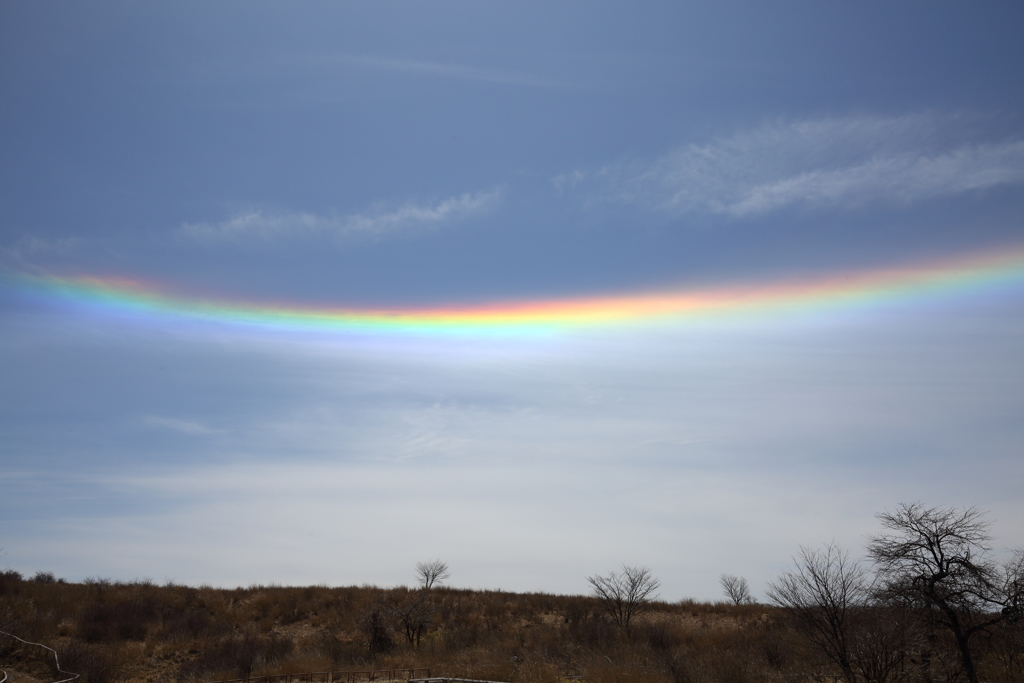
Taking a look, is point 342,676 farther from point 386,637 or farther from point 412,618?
point 412,618

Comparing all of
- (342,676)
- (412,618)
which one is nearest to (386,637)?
(412,618)

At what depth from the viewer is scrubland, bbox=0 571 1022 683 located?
22.6 m

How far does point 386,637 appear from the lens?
32969mm

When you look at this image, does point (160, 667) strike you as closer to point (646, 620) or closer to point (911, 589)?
point (646, 620)

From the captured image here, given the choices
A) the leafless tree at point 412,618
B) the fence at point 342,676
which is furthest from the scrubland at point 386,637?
the fence at point 342,676

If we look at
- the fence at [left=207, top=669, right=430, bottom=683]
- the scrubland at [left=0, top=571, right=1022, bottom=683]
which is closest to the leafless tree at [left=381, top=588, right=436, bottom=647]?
the scrubland at [left=0, top=571, right=1022, bottom=683]

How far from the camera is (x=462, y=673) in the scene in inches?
920

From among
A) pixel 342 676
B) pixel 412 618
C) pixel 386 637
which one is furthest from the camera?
pixel 412 618

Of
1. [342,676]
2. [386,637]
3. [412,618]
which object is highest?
[412,618]

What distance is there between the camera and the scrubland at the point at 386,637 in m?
22.6

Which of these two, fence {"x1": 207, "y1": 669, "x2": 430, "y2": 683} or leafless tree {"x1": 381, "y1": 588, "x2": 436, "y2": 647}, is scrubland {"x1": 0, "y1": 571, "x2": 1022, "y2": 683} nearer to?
leafless tree {"x1": 381, "y1": 588, "x2": 436, "y2": 647}

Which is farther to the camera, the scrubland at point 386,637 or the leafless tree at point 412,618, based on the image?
the leafless tree at point 412,618

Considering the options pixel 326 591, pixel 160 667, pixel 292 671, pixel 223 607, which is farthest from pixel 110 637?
pixel 326 591

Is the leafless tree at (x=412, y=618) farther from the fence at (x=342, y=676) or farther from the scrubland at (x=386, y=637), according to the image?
the fence at (x=342, y=676)
